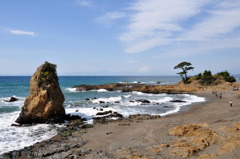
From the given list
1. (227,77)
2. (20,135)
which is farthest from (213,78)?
(20,135)

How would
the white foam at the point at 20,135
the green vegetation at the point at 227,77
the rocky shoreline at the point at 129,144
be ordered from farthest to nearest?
the green vegetation at the point at 227,77
the white foam at the point at 20,135
the rocky shoreline at the point at 129,144

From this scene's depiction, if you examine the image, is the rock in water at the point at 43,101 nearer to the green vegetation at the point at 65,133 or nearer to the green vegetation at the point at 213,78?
the green vegetation at the point at 65,133

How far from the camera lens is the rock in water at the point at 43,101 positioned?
22.1m

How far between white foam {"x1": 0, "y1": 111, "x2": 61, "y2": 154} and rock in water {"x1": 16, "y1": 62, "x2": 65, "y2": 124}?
4.81ft

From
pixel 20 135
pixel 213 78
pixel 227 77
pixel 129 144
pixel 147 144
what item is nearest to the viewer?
→ pixel 147 144

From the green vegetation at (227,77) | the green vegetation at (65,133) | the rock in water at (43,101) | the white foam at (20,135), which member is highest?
the green vegetation at (227,77)

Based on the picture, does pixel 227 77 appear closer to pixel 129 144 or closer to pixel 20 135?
pixel 129 144

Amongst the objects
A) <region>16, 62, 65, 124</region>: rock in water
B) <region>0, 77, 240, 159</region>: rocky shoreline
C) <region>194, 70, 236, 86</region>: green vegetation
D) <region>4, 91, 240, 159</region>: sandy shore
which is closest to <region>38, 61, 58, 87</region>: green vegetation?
<region>16, 62, 65, 124</region>: rock in water

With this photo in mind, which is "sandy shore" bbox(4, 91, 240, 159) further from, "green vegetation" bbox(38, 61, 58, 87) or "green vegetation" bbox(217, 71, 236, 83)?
"green vegetation" bbox(217, 71, 236, 83)

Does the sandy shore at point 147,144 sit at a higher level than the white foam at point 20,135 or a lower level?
higher

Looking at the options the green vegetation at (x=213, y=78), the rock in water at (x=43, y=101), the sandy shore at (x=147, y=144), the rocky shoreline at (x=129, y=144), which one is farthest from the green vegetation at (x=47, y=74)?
the green vegetation at (x=213, y=78)

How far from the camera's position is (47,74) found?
938 inches

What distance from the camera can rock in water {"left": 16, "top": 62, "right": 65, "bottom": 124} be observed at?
2206 cm

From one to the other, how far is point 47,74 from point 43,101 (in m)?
3.39
